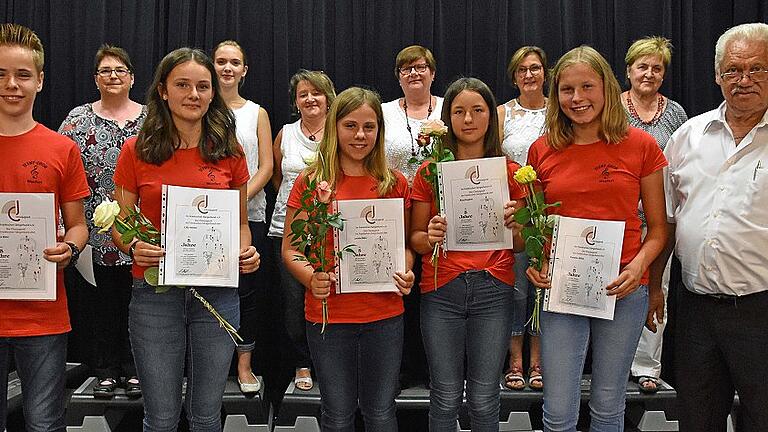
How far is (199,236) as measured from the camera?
249cm

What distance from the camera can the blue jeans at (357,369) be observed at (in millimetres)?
2633

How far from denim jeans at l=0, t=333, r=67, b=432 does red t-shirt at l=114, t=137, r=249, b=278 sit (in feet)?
1.25

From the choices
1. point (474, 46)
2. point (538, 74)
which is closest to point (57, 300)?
point (538, 74)

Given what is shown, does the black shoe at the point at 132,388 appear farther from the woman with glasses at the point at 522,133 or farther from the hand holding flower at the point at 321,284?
the woman with glasses at the point at 522,133

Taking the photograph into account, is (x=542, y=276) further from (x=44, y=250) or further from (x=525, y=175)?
(x=44, y=250)

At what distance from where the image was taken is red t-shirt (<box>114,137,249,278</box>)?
248 cm

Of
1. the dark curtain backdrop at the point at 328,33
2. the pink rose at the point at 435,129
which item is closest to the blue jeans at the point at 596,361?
the pink rose at the point at 435,129

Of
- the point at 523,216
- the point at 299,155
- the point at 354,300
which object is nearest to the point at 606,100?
the point at 523,216

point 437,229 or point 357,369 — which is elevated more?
point 437,229

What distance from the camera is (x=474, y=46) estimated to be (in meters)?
4.42

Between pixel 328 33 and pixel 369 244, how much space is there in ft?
7.13

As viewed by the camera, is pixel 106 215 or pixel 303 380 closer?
pixel 106 215

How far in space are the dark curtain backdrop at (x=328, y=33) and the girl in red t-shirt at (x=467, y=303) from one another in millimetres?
1644

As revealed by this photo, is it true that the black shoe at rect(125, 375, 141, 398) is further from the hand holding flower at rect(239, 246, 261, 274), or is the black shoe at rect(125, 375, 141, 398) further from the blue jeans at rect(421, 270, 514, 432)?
the blue jeans at rect(421, 270, 514, 432)
